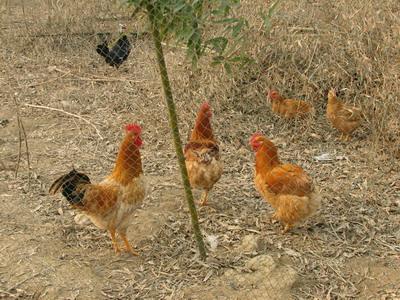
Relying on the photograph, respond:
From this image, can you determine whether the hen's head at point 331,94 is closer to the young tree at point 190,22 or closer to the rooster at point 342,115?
the rooster at point 342,115

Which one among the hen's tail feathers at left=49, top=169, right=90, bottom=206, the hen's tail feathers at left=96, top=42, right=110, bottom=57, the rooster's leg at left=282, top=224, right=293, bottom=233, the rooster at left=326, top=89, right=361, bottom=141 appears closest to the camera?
the hen's tail feathers at left=49, top=169, right=90, bottom=206

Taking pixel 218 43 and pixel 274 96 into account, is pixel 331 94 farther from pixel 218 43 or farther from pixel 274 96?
pixel 218 43

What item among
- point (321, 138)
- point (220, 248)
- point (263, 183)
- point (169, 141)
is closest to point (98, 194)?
point (220, 248)

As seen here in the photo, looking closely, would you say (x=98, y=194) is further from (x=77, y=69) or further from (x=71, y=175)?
(x=77, y=69)

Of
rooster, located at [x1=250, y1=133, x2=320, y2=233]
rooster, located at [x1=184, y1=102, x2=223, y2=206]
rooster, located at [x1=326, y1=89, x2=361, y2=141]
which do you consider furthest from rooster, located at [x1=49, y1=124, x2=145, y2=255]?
rooster, located at [x1=326, y1=89, x2=361, y2=141]

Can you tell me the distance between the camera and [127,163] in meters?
3.48

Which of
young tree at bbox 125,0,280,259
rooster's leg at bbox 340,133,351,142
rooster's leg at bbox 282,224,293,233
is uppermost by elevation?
young tree at bbox 125,0,280,259

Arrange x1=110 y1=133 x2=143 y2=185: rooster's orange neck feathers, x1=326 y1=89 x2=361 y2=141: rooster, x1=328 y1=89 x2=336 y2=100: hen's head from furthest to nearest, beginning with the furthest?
x1=328 y1=89 x2=336 y2=100: hen's head, x1=326 y1=89 x2=361 y2=141: rooster, x1=110 y1=133 x2=143 y2=185: rooster's orange neck feathers

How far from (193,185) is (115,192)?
2.58 ft

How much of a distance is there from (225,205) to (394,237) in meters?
1.27

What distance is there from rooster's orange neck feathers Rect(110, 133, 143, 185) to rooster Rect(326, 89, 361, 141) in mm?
2414

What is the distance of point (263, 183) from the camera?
384 cm

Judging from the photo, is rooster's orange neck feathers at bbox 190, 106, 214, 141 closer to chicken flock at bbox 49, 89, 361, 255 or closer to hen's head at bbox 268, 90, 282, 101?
chicken flock at bbox 49, 89, 361, 255

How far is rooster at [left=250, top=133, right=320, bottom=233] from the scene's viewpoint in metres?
3.67
